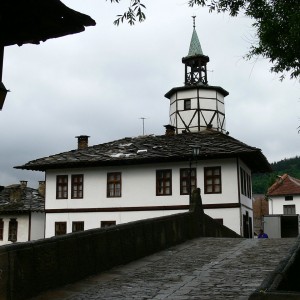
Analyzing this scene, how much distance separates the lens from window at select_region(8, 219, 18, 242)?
39.6 metres

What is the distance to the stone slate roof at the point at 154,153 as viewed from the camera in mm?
28328

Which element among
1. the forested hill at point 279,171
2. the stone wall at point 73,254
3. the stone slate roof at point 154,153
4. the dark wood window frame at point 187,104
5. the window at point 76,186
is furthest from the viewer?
the forested hill at point 279,171

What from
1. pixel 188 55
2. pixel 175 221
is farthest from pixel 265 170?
pixel 175 221

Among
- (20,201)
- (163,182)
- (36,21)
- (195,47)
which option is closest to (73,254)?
(36,21)

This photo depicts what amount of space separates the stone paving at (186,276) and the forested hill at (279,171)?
4023 inches

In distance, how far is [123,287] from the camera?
288 inches

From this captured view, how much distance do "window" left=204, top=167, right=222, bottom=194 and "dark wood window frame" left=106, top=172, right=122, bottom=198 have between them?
5.36m

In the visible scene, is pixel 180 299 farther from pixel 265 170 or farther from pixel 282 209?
pixel 282 209

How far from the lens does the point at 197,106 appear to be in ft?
135

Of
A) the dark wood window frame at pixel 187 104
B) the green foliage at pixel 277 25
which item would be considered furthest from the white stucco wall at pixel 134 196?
the green foliage at pixel 277 25

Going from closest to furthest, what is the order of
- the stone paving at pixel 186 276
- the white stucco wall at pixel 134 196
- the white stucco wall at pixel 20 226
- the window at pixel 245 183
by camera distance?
the stone paving at pixel 186 276 → the white stucco wall at pixel 134 196 → the window at pixel 245 183 → the white stucco wall at pixel 20 226

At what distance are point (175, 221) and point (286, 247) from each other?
10.4ft

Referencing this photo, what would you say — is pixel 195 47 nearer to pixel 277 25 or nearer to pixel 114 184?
pixel 114 184

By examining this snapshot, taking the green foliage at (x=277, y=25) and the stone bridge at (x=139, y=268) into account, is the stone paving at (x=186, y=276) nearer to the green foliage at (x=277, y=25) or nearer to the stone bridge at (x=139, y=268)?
the stone bridge at (x=139, y=268)
